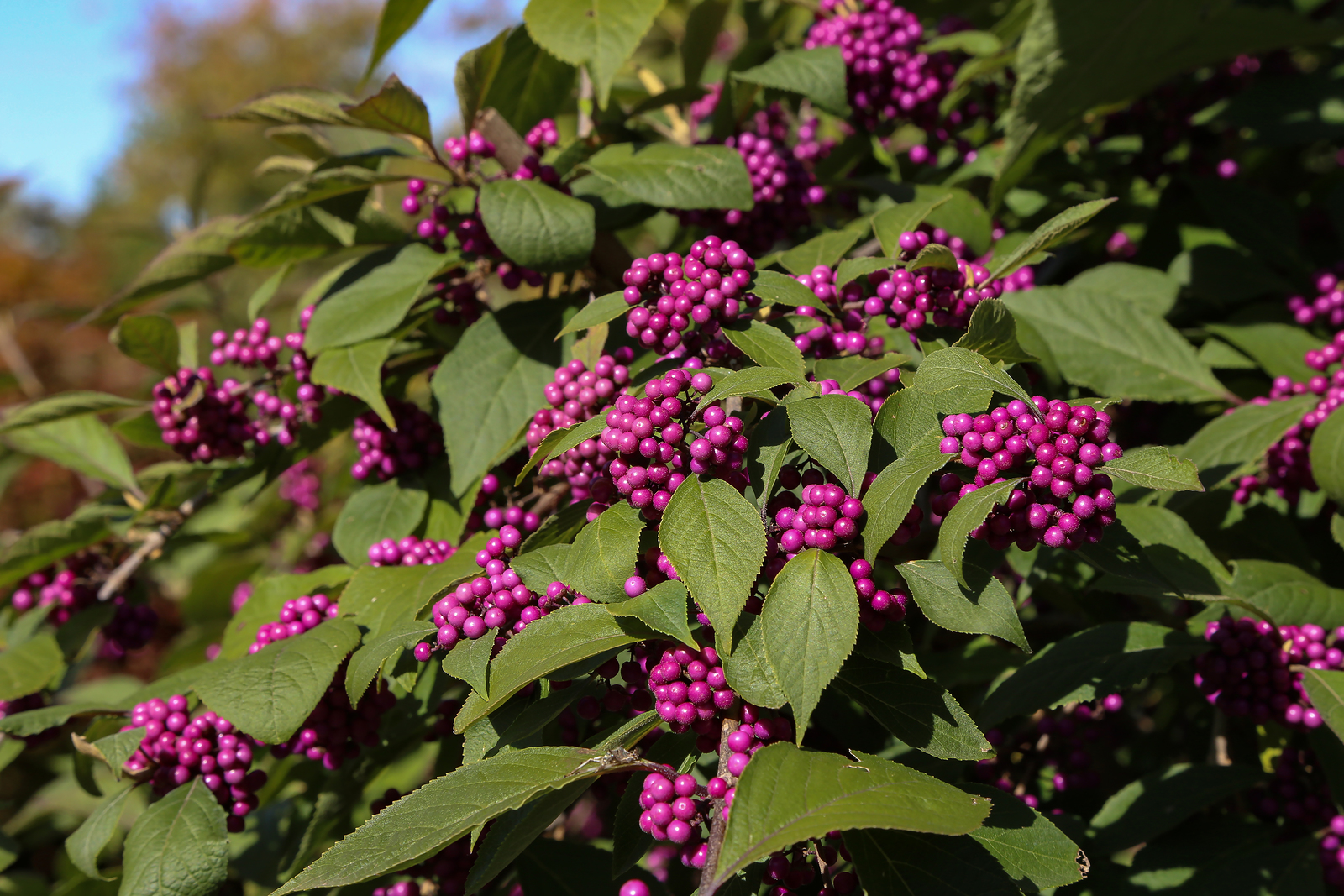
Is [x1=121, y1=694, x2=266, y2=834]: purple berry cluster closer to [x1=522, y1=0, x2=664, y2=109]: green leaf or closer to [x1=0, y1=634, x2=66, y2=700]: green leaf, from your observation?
[x1=0, y1=634, x2=66, y2=700]: green leaf

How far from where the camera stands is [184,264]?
250cm

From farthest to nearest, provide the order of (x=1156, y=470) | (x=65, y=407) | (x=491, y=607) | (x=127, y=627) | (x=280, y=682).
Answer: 1. (x=127, y=627)
2. (x=65, y=407)
3. (x=280, y=682)
4. (x=491, y=607)
5. (x=1156, y=470)

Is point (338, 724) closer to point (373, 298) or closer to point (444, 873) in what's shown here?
point (444, 873)

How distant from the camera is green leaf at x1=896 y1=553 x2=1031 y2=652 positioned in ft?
3.79

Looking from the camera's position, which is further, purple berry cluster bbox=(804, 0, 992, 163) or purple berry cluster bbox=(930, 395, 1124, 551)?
purple berry cluster bbox=(804, 0, 992, 163)

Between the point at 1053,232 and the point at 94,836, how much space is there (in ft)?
7.04

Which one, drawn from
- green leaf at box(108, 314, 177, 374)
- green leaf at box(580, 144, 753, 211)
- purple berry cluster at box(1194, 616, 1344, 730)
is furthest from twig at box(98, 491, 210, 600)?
purple berry cluster at box(1194, 616, 1344, 730)

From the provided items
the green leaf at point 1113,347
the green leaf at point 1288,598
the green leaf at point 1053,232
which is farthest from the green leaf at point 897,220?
the green leaf at point 1288,598

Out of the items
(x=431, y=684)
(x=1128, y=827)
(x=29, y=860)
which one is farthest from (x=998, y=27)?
(x=29, y=860)

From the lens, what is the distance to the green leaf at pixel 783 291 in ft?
4.69

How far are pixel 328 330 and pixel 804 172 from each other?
1232 millimetres

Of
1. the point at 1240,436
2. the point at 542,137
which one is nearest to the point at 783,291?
the point at 542,137

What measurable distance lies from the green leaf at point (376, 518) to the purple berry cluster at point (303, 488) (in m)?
2.37

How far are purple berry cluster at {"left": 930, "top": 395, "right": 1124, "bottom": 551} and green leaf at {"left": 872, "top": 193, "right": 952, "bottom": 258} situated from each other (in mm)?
506
